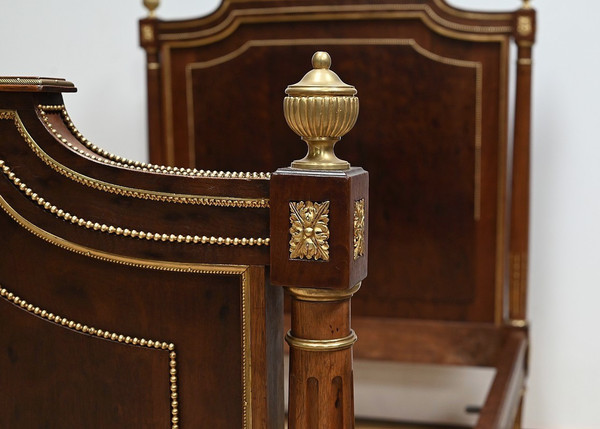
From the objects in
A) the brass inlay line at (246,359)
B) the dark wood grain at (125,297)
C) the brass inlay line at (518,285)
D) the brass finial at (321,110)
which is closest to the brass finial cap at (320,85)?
the brass finial at (321,110)

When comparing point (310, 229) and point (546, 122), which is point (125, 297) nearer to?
point (310, 229)

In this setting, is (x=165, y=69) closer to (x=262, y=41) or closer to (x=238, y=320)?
(x=262, y=41)

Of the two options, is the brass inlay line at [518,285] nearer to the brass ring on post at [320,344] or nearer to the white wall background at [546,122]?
the white wall background at [546,122]

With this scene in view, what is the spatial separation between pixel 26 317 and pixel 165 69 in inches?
51.3

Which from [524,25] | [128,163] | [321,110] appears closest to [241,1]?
[524,25]

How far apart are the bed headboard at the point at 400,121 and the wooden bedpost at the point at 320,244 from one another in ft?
4.03

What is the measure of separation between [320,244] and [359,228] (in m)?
0.05

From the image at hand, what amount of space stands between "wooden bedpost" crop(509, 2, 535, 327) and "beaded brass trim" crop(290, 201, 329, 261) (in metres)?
1.29

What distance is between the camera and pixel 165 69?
2.24 m

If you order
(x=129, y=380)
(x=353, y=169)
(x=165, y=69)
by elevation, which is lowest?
(x=129, y=380)

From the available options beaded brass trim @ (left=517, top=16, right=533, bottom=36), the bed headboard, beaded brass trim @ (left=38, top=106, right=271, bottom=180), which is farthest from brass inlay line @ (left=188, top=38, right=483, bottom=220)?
beaded brass trim @ (left=38, top=106, right=271, bottom=180)

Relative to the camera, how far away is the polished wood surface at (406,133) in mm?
2096

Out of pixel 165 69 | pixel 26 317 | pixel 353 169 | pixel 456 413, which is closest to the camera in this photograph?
pixel 353 169

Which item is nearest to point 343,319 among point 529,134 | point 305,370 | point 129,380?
point 305,370
